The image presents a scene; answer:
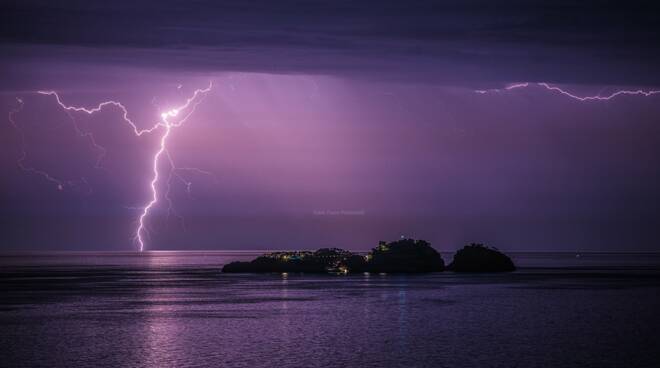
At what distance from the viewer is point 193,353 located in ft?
175

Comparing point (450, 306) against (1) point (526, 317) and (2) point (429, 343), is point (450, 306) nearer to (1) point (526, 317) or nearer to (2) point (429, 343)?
(1) point (526, 317)

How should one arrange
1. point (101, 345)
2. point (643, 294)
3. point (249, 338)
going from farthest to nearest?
point (643, 294)
point (249, 338)
point (101, 345)

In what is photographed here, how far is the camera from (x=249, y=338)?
6131cm

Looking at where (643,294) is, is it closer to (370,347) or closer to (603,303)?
(603,303)

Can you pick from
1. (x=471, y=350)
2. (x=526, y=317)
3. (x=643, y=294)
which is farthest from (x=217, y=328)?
(x=643, y=294)

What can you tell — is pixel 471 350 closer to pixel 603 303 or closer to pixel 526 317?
pixel 526 317

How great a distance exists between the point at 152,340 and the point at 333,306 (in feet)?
112

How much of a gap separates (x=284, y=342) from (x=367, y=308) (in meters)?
30.0

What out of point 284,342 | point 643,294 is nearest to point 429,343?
point 284,342

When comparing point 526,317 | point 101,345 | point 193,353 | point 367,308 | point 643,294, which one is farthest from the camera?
point 643,294

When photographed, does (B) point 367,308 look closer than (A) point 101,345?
No

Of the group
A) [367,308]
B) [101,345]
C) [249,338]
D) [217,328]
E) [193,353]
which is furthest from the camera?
[367,308]

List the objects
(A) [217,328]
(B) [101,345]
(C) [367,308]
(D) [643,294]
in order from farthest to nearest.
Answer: (D) [643,294], (C) [367,308], (A) [217,328], (B) [101,345]

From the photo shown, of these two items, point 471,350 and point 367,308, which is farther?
point 367,308
